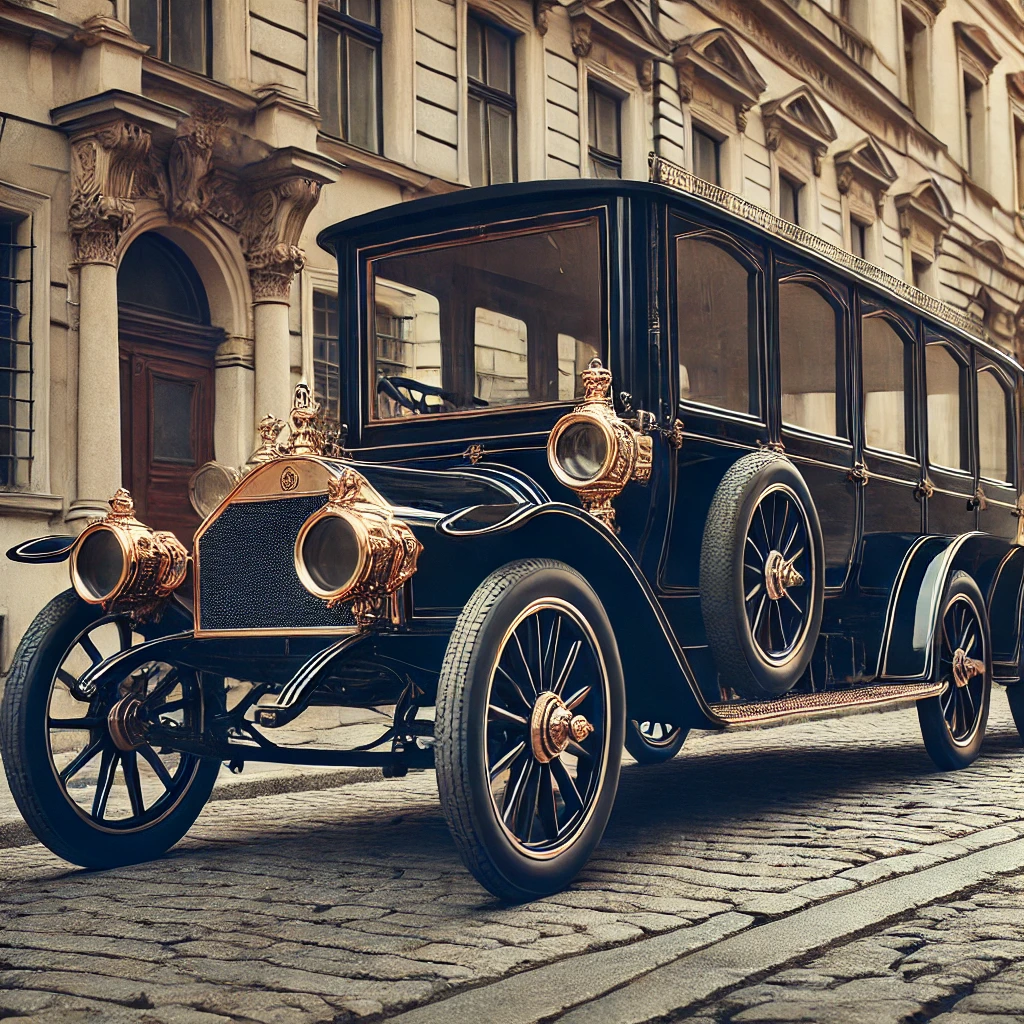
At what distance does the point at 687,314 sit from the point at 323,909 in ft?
9.02

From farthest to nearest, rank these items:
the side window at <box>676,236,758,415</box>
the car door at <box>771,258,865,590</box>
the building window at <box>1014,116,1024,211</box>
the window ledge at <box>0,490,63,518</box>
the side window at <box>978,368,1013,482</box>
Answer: the building window at <box>1014,116,1024,211</box>
the window ledge at <box>0,490,63,518</box>
the side window at <box>978,368,1013,482</box>
the car door at <box>771,258,865,590</box>
the side window at <box>676,236,758,415</box>

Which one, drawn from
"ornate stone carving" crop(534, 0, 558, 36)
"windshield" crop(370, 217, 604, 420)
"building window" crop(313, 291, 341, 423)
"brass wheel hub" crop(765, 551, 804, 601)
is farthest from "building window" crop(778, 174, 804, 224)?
"brass wheel hub" crop(765, 551, 804, 601)

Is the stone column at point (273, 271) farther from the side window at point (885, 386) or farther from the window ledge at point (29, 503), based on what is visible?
the side window at point (885, 386)

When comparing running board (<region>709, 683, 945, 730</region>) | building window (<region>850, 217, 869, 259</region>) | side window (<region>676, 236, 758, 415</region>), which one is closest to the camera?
running board (<region>709, 683, 945, 730</region>)

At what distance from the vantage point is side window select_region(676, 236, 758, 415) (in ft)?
19.0

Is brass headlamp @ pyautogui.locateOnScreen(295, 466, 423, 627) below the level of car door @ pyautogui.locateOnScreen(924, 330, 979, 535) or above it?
below

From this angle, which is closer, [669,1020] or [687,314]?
[669,1020]

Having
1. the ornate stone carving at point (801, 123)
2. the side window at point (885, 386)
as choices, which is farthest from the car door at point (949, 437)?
the ornate stone carving at point (801, 123)

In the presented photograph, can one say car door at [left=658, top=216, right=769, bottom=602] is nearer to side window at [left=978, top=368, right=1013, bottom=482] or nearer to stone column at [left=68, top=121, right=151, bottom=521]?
side window at [left=978, top=368, right=1013, bottom=482]

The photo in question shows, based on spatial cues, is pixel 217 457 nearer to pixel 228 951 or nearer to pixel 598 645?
pixel 598 645

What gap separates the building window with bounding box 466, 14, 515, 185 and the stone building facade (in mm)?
30

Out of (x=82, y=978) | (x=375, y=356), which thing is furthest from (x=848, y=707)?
(x=82, y=978)

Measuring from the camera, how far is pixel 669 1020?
3.13m

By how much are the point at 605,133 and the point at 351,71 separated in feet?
14.0
